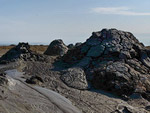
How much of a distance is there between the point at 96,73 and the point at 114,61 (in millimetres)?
1220

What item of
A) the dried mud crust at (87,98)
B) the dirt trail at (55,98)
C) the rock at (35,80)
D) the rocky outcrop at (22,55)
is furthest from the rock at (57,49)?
the dirt trail at (55,98)

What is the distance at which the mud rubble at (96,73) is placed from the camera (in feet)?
26.9

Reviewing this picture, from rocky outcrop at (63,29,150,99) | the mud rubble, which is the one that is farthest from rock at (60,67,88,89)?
rocky outcrop at (63,29,150,99)

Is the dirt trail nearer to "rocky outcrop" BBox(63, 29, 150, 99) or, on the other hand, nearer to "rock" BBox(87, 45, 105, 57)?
"rocky outcrop" BBox(63, 29, 150, 99)

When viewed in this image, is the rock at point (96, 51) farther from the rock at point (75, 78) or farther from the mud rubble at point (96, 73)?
the rock at point (75, 78)

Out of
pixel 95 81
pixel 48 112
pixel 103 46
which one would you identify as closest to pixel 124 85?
pixel 95 81

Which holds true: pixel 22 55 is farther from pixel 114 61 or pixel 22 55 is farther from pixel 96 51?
pixel 114 61

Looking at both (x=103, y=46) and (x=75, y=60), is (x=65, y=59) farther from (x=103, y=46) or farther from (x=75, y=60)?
(x=103, y=46)

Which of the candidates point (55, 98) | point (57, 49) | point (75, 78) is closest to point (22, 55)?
point (57, 49)

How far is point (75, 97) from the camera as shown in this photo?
8469 millimetres

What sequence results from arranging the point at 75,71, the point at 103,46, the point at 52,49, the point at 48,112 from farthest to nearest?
the point at 52,49
the point at 103,46
the point at 75,71
the point at 48,112

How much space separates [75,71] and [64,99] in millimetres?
2784

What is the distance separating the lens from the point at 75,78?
33.3ft

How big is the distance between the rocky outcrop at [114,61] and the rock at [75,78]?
0.31 m
